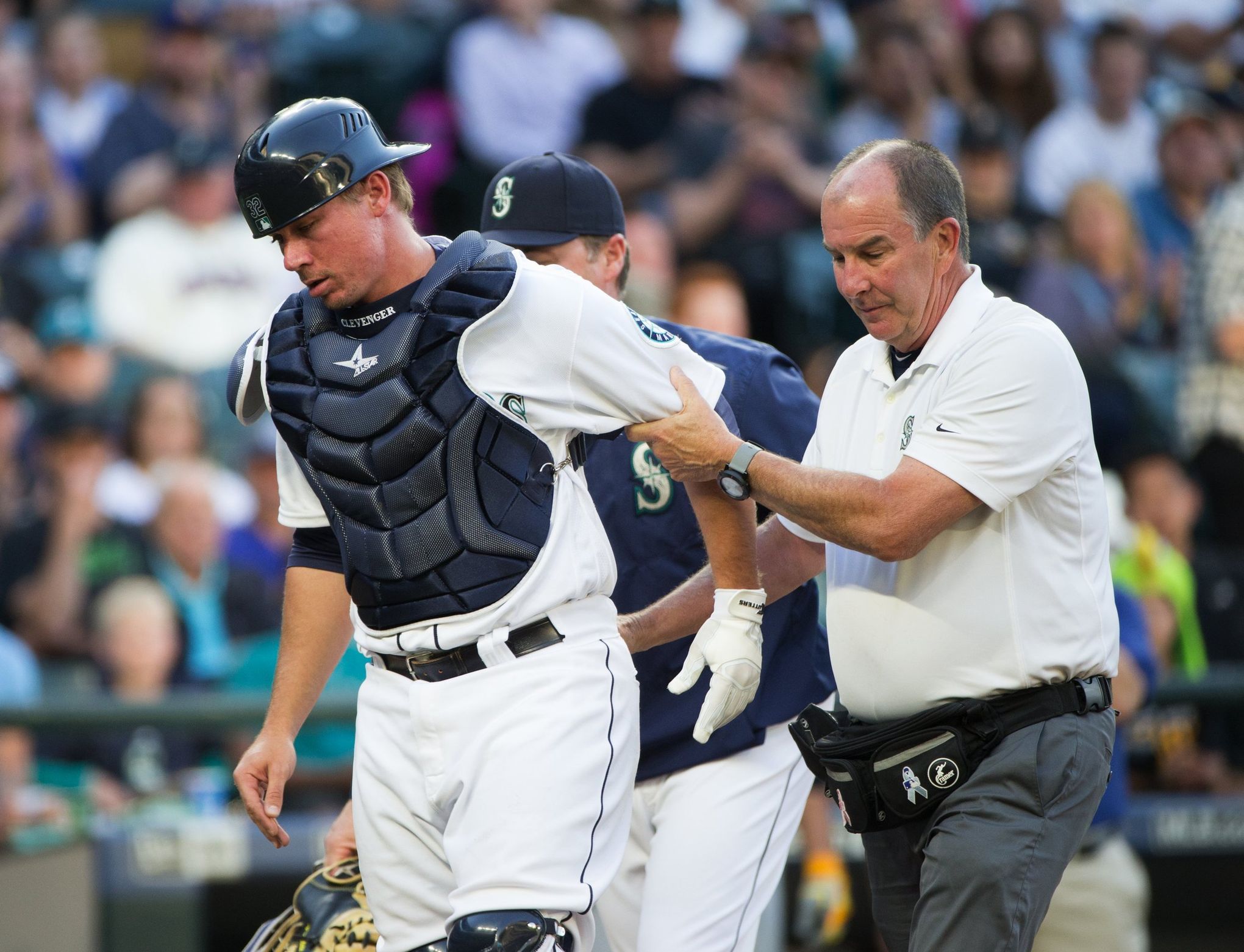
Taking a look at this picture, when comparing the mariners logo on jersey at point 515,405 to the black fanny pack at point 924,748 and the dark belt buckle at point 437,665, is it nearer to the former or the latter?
the dark belt buckle at point 437,665

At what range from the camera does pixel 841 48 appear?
9.55m

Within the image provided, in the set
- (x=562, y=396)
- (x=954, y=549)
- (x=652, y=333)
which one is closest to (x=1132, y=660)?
(x=954, y=549)

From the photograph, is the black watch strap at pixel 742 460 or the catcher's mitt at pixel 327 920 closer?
the black watch strap at pixel 742 460

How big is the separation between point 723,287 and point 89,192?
3477 mm

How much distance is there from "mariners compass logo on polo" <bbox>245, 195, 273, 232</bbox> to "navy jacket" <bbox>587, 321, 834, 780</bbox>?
1113 mm

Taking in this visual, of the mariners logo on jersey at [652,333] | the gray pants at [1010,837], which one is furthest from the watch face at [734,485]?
the gray pants at [1010,837]

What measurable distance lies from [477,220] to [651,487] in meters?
4.70

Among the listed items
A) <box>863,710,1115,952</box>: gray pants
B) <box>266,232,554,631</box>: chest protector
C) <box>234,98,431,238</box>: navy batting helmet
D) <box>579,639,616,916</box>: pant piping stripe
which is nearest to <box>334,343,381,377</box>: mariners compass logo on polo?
<box>266,232,554,631</box>: chest protector

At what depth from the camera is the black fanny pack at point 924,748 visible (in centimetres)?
302

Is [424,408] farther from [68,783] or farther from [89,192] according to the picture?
[89,192]

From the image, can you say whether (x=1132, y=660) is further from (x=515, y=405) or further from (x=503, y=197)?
(x=515, y=405)

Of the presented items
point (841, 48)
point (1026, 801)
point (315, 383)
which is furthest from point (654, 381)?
point (841, 48)

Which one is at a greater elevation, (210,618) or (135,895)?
(210,618)

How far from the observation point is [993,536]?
120 inches
